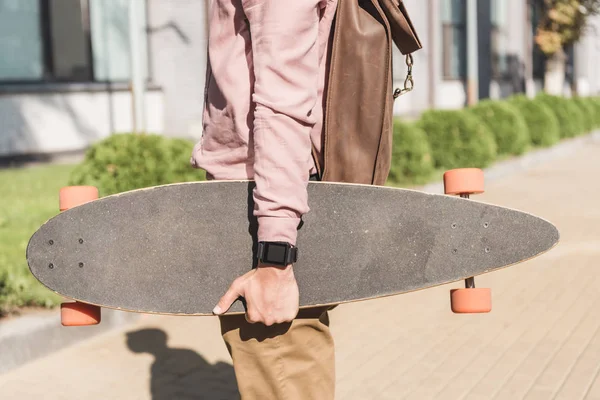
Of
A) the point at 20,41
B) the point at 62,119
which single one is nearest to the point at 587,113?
the point at 62,119

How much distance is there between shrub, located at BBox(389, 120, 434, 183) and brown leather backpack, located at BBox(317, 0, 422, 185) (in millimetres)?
8004

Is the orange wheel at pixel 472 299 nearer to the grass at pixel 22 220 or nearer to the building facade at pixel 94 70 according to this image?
the grass at pixel 22 220

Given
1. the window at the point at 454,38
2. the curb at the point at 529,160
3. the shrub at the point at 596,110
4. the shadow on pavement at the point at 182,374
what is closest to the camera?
the shadow on pavement at the point at 182,374

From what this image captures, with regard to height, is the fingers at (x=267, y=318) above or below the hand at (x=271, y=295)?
below

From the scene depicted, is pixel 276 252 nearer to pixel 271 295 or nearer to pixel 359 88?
pixel 271 295

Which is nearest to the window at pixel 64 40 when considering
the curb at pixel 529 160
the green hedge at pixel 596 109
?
the curb at pixel 529 160

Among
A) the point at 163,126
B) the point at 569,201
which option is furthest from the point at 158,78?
the point at 569,201

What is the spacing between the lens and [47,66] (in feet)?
45.2

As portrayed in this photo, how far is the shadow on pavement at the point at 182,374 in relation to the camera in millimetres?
3882

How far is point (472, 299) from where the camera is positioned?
2.27 metres

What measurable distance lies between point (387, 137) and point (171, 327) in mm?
3155

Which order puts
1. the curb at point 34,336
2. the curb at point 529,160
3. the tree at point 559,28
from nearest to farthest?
the curb at point 34,336 < the curb at point 529,160 < the tree at point 559,28

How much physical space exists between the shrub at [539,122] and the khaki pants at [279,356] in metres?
14.7

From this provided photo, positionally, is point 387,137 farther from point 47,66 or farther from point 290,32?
point 47,66
